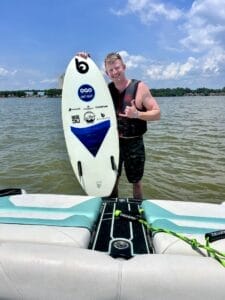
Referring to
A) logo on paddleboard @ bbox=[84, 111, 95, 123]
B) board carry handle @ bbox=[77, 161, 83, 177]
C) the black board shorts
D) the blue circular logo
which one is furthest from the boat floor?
the blue circular logo

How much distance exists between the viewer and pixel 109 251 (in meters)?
2.16

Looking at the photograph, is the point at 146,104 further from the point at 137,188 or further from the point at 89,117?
the point at 137,188

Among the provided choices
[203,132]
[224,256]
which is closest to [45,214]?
[224,256]

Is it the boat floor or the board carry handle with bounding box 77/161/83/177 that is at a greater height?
the board carry handle with bounding box 77/161/83/177

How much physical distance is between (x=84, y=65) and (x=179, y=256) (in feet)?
9.62

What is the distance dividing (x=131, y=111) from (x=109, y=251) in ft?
5.94

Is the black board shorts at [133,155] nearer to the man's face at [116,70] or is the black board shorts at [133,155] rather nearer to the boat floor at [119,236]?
the man's face at [116,70]

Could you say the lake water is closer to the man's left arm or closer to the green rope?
the man's left arm

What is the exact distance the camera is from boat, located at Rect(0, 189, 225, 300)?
1741 mm

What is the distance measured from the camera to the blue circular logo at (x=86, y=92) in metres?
4.19

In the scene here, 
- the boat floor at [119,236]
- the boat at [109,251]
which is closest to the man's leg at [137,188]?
the boat floor at [119,236]

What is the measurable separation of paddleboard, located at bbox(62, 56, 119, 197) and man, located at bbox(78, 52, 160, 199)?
7.0 inches

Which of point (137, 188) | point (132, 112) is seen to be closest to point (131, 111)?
point (132, 112)

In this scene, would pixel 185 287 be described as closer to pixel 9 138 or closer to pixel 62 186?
pixel 62 186
